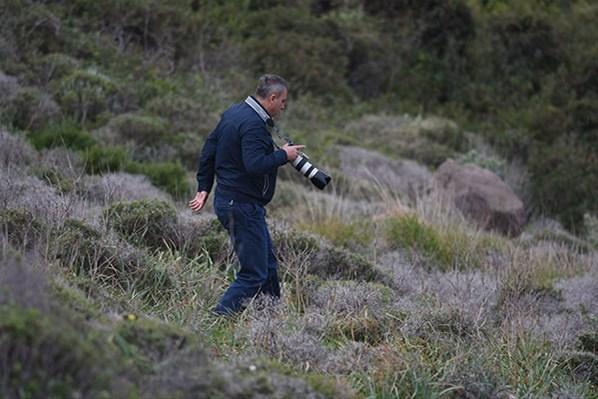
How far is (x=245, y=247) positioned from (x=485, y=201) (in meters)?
10.0

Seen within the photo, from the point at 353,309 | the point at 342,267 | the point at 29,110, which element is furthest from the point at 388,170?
the point at 353,309

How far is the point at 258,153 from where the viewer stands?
7.00m

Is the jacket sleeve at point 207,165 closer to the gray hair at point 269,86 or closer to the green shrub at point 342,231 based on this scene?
the gray hair at point 269,86

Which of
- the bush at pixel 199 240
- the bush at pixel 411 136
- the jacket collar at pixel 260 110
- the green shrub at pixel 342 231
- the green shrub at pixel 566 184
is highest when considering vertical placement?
the jacket collar at pixel 260 110

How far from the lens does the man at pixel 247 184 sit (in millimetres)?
7090

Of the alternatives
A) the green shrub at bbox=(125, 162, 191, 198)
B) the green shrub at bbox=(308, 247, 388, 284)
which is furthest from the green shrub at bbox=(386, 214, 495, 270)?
the green shrub at bbox=(125, 162, 191, 198)

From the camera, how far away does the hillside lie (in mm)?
5207

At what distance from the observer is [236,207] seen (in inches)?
280

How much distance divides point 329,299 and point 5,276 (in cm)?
354

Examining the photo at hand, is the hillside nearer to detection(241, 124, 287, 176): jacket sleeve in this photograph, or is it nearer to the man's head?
detection(241, 124, 287, 176): jacket sleeve

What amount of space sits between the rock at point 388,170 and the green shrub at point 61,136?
5105mm

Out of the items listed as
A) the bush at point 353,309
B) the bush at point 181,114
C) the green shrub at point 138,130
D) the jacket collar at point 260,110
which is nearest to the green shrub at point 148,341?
the bush at point 353,309

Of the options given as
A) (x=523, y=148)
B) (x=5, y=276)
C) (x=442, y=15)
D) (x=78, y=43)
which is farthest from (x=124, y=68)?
(x=5, y=276)

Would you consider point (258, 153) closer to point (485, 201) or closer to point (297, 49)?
point (485, 201)
